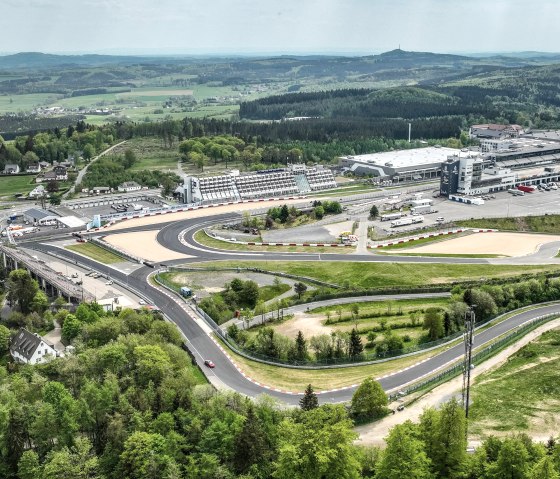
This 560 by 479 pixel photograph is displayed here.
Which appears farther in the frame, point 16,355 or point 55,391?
point 16,355

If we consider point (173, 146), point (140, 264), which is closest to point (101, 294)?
point (140, 264)

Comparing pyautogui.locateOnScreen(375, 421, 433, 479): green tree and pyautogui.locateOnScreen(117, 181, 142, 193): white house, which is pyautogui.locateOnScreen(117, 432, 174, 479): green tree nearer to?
pyautogui.locateOnScreen(375, 421, 433, 479): green tree

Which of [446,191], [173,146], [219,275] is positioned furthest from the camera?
[173,146]

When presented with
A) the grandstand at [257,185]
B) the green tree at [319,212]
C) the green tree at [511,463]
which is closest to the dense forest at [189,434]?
the green tree at [511,463]

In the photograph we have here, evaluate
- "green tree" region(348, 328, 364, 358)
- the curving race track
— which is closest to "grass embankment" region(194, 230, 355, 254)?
the curving race track

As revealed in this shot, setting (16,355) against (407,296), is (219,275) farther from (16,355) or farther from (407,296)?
(16,355)

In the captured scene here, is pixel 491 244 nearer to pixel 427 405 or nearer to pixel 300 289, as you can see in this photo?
pixel 300 289

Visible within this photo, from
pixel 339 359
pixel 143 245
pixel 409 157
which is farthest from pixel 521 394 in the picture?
pixel 409 157

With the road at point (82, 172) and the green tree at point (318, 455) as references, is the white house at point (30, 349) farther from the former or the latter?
A: the road at point (82, 172)
